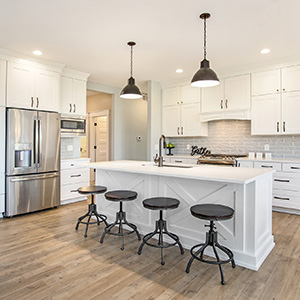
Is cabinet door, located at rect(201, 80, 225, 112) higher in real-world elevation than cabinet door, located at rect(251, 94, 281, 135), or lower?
higher

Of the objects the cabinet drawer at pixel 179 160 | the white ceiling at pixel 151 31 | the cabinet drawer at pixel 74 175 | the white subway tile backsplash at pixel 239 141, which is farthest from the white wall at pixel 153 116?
the cabinet drawer at pixel 74 175

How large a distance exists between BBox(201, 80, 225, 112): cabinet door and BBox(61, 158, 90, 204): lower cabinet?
2.86m

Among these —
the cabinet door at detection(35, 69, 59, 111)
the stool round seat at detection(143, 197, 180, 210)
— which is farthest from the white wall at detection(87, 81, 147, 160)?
the stool round seat at detection(143, 197, 180, 210)

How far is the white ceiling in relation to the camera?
8.91 feet

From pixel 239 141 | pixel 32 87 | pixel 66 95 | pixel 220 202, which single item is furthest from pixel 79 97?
pixel 220 202

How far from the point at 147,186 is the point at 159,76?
127 inches

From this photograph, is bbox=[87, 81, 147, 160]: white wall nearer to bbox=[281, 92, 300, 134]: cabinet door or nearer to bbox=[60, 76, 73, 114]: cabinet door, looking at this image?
bbox=[60, 76, 73, 114]: cabinet door

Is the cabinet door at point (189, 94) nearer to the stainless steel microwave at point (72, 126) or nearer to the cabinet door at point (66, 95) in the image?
the stainless steel microwave at point (72, 126)

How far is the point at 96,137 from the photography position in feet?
25.1

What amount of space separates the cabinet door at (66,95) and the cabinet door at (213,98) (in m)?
2.79

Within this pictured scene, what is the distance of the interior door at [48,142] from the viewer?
4273mm

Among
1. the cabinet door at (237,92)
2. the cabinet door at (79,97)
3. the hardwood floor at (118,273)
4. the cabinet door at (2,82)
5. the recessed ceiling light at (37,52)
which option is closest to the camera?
the hardwood floor at (118,273)

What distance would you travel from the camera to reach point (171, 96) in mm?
5957

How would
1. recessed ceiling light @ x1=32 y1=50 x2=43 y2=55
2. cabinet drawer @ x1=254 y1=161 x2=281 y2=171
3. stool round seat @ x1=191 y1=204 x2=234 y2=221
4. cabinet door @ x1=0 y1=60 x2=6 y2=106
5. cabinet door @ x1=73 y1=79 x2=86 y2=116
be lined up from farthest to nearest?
cabinet door @ x1=73 y1=79 x2=86 y2=116
cabinet drawer @ x1=254 y1=161 x2=281 y2=171
recessed ceiling light @ x1=32 y1=50 x2=43 y2=55
cabinet door @ x1=0 y1=60 x2=6 y2=106
stool round seat @ x1=191 y1=204 x2=234 y2=221
